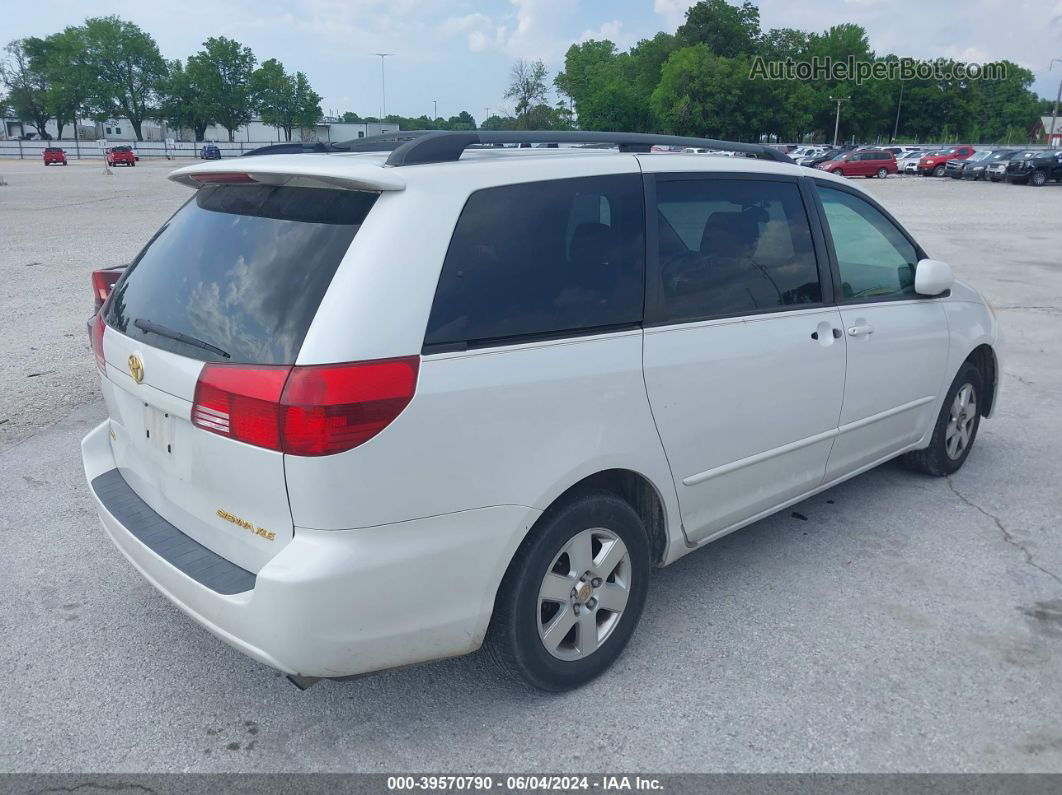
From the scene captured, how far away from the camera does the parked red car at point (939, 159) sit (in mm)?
46750

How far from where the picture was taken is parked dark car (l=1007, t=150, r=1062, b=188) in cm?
3775

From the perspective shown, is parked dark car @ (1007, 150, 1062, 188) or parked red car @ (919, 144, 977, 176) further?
parked red car @ (919, 144, 977, 176)

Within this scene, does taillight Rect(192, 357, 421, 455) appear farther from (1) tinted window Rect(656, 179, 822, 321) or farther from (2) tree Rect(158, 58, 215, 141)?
(2) tree Rect(158, 58, 215, 141)

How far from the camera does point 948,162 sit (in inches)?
1793

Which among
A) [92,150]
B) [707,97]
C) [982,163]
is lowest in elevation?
[982,163]

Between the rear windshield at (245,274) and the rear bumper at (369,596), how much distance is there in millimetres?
578

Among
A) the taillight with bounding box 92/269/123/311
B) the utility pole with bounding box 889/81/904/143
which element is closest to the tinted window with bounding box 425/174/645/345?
the taillight with bounding box 92/269/123/311

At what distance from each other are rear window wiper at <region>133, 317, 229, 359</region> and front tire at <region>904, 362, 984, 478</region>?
389 centimetres

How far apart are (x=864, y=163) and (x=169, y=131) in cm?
10594

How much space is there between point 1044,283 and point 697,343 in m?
11.4

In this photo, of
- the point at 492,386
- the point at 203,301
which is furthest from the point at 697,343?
the point at 203,301

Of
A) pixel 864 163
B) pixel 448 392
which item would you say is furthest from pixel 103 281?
pixel 864 163

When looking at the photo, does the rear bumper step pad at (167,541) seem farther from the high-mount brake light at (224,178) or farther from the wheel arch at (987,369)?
the wheel arch at (987,369)

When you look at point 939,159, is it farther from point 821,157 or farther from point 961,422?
point 961,422
